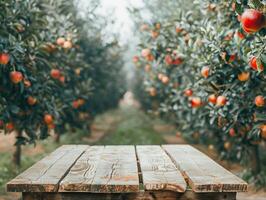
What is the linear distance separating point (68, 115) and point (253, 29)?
Result: 5.65 meters

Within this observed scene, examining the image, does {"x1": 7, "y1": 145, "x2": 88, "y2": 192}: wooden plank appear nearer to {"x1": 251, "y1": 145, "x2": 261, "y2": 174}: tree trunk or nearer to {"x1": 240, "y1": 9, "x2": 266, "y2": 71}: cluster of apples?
{"x1": 240, "y1": 9, "x2": 266, "y2": 71}: cluster of apples

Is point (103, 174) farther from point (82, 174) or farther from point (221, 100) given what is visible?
point (221, 100)

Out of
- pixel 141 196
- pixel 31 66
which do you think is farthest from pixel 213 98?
pixel 141 196

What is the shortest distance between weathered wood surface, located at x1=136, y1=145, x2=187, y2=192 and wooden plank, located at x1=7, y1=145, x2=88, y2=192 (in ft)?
Result: 1.64

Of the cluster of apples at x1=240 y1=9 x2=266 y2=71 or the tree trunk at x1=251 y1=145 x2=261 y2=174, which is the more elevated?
the cluster of apples at x1=240 y1=9 x2=266 y2=71

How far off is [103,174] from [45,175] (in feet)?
1.13

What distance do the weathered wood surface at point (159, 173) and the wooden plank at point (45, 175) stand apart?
1.64ft

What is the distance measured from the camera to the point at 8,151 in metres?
8.48

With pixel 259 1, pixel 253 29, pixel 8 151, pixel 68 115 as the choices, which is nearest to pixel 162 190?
pixel 253 29

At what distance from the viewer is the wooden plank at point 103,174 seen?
2221mm

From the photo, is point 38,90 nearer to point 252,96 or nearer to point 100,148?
point 100,148

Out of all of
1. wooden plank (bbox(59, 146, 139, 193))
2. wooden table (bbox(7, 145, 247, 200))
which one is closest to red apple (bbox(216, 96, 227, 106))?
wooden plank (bbox(59, 146, 139, 193))

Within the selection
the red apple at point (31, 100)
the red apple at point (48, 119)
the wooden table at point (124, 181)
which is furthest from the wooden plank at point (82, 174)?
the red apple at point (48, 119)

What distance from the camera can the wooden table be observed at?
2221 millimetres
